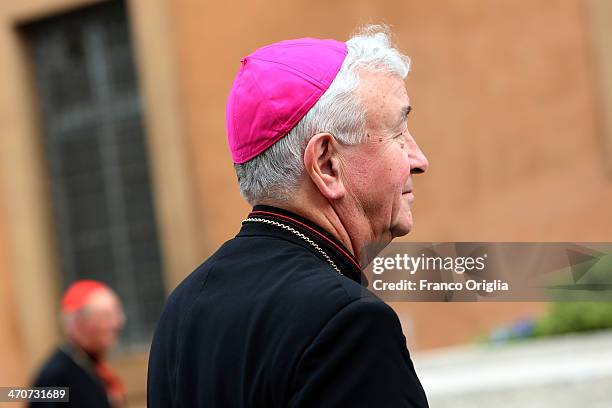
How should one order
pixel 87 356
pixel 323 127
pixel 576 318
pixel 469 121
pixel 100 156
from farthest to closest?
pixel 100 156 → pixel 469 121 → pixel 576 318 → pixel 87 356 → pixel 323 127

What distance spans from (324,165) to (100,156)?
439 inches

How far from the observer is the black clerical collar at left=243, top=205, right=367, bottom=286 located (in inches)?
82.8

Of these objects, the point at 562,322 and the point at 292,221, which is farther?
the point at 562,322

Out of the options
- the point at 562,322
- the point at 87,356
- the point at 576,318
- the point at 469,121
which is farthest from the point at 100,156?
the point at 87,356

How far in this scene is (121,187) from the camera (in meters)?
12.9

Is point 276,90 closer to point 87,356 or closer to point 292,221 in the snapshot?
point 292,221

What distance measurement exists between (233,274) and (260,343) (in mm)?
181

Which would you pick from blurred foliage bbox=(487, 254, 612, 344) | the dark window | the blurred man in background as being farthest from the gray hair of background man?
the dark window

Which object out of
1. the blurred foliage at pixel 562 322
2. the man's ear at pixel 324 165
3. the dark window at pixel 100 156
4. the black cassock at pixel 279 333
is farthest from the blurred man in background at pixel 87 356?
the dark window at pixel 100 156

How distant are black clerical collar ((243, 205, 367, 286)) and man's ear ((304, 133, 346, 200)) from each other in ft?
0.19

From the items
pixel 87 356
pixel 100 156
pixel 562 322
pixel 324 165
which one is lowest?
pixel 562 322

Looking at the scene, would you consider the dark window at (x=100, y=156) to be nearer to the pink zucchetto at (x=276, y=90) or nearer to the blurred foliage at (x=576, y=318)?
the blurred foliage at (x=576, y=318)

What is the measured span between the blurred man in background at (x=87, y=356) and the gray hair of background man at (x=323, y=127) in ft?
11.7

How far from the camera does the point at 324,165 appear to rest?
211 cm
